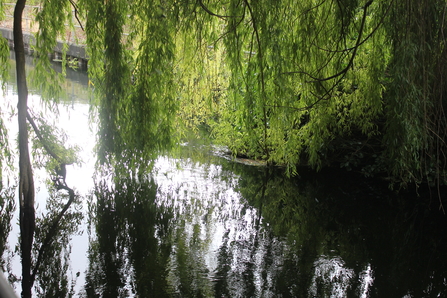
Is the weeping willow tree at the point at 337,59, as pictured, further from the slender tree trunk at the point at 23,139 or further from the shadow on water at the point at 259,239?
the slender tree trunk at the point at 23,139

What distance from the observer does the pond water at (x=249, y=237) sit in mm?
2938

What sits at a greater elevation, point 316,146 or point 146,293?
point 316,146

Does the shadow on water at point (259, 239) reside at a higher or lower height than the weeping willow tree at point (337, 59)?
lower

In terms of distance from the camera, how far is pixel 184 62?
3104 mm

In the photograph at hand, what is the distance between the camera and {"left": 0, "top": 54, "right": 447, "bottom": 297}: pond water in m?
2.94

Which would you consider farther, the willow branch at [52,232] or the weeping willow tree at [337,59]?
the willow branch at [52,232]

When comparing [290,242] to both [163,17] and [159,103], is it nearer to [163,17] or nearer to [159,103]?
[159,103]

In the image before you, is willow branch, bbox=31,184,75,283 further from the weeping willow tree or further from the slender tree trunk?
the weeping willow tree

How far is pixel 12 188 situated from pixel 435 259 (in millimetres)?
3934

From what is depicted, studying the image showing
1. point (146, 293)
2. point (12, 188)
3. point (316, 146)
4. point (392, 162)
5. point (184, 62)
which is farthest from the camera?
point (316, 146)

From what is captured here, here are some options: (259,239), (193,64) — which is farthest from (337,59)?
(259,239)

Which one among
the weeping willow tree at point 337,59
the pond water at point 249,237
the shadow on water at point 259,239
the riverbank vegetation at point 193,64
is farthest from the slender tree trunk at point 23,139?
the weeping willow tree at point 337,59

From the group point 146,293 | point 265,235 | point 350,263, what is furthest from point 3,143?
point 350,263

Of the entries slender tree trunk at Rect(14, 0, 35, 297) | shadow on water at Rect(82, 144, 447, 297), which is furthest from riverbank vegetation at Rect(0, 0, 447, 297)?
shadow on water at Rect(82, 144, 447, 297)
